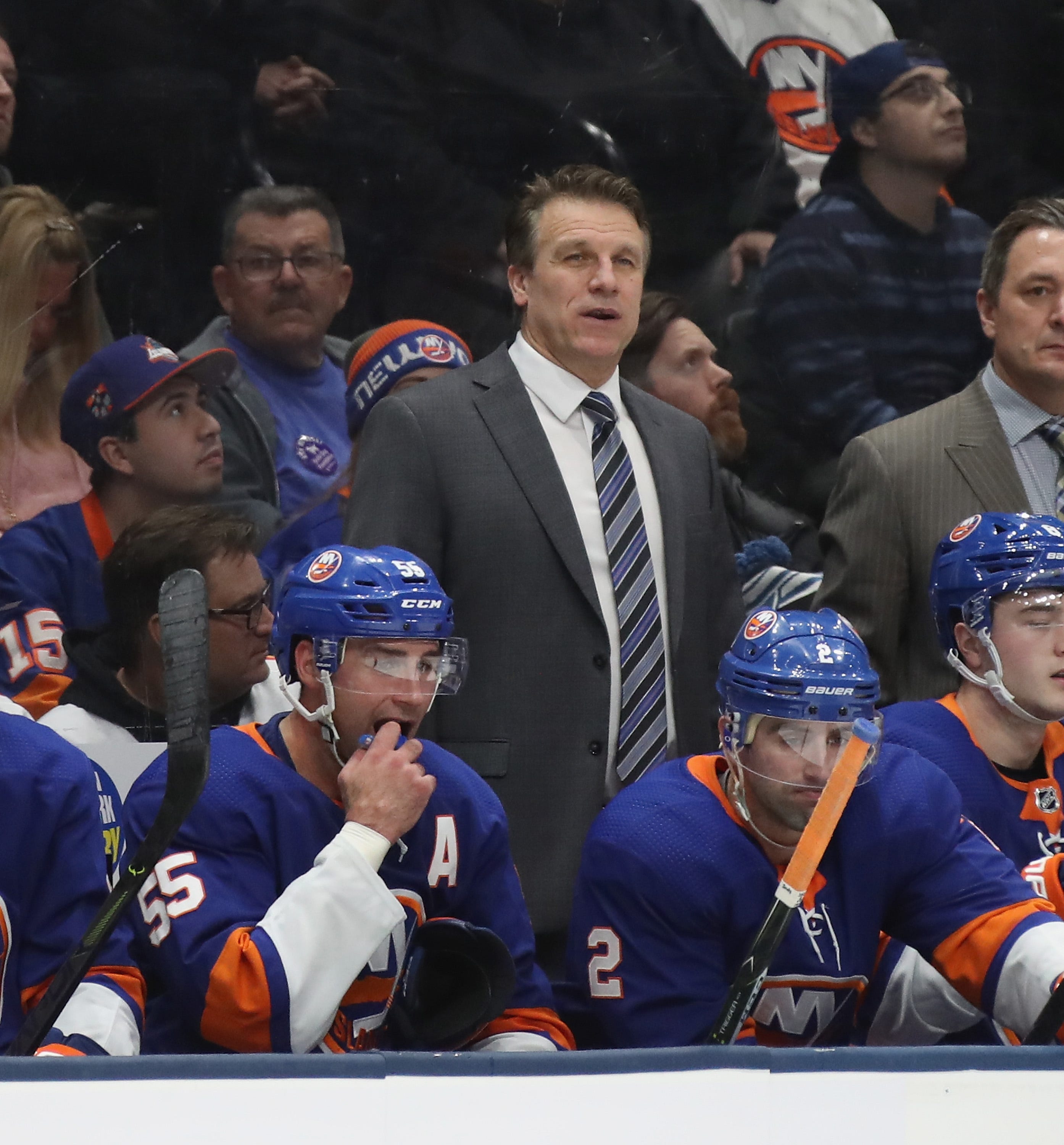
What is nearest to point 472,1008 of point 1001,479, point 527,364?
point 527,364

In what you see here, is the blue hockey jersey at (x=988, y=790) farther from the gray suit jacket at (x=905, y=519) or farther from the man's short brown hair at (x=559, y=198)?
the man's short brown hair at (x=559, y=198)

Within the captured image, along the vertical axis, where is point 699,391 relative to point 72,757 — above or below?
above

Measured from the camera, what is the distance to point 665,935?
232 centimetres

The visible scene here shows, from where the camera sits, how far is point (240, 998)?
2086mm

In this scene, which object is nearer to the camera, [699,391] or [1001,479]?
[1001,479]

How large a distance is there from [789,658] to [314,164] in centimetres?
168

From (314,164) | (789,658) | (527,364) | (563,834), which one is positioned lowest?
(563,834)

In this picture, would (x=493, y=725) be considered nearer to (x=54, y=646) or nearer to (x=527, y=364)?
(x=527, y=364)

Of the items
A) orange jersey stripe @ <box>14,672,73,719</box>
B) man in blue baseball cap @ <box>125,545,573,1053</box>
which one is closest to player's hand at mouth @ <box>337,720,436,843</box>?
man in blue baseball cap @ <box>125,545,573,1053</box>

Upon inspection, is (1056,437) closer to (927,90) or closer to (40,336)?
(927,90)

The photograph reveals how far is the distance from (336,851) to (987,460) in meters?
1.53

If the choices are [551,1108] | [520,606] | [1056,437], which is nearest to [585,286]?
[520,606]

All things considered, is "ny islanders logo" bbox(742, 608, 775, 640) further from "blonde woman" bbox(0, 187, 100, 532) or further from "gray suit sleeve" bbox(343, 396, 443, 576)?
"blonde woman" bbox(0, 187, 100, 532)

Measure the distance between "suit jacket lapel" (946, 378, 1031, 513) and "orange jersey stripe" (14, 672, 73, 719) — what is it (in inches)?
65.9
